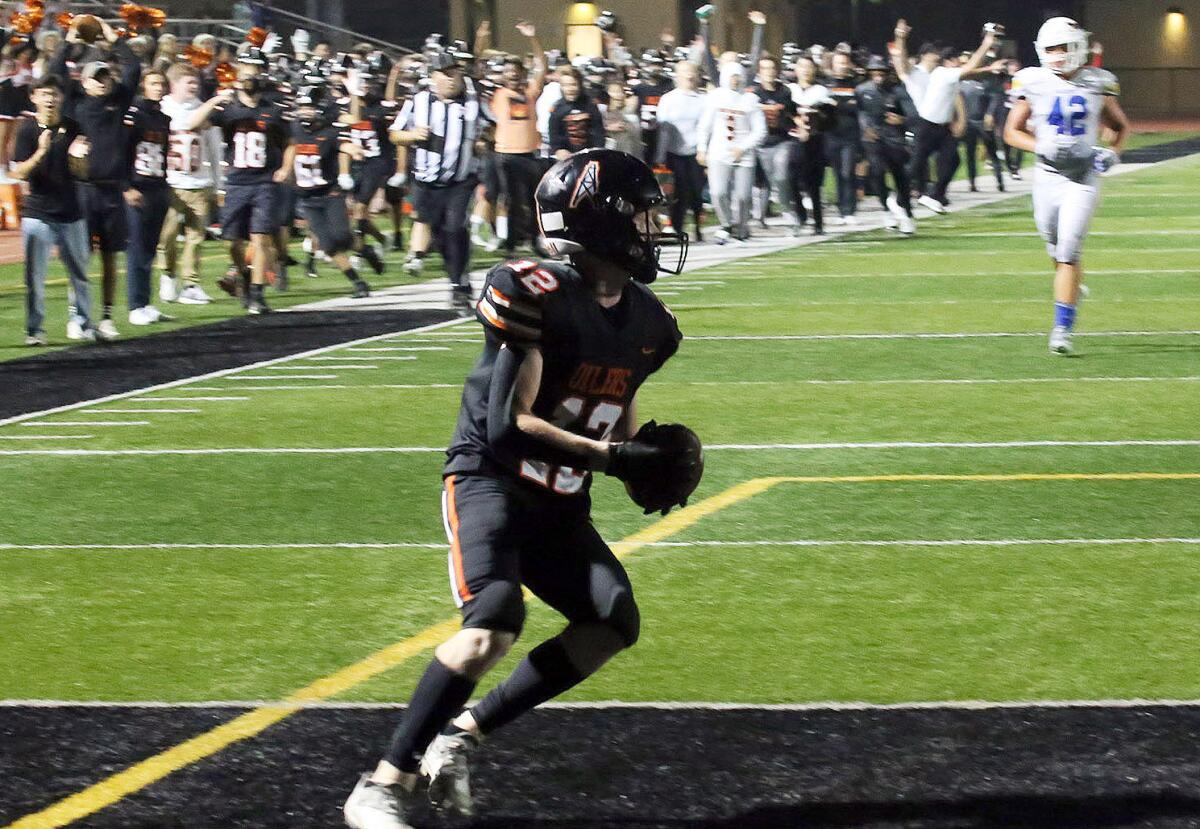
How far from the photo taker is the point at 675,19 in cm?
5409

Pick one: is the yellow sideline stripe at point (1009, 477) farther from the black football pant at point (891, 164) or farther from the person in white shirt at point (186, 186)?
the black football pant at point (891, 164)

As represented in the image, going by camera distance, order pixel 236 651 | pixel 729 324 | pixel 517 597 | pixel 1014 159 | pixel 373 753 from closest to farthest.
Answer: pixel 517 597, pixel 373 753, pixel 236 651, pixel 729 324, pixel 1014 159

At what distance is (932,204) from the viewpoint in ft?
86.1

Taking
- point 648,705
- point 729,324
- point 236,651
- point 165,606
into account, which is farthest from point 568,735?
point 729,324

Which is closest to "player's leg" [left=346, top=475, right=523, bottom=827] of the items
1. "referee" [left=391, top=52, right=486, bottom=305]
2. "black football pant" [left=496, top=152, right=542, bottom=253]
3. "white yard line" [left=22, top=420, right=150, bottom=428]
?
"white yard line" [left=22, top=420, right=150, bottom=428]

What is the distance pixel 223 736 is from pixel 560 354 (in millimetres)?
1623

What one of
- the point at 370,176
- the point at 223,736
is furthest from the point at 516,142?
the point at 223,736

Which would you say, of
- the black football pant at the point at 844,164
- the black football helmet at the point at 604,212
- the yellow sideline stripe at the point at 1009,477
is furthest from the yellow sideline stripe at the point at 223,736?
the black football pant at the point at 844,164

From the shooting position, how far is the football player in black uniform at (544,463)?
466 centimetres

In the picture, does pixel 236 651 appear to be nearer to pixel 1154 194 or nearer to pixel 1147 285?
pixel 1147 285

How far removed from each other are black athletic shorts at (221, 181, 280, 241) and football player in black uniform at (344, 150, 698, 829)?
39.2ft

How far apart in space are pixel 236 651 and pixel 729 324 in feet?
31.3

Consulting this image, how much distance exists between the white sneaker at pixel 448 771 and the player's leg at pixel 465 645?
0.07 m

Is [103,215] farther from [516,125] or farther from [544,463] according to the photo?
[544,463]
